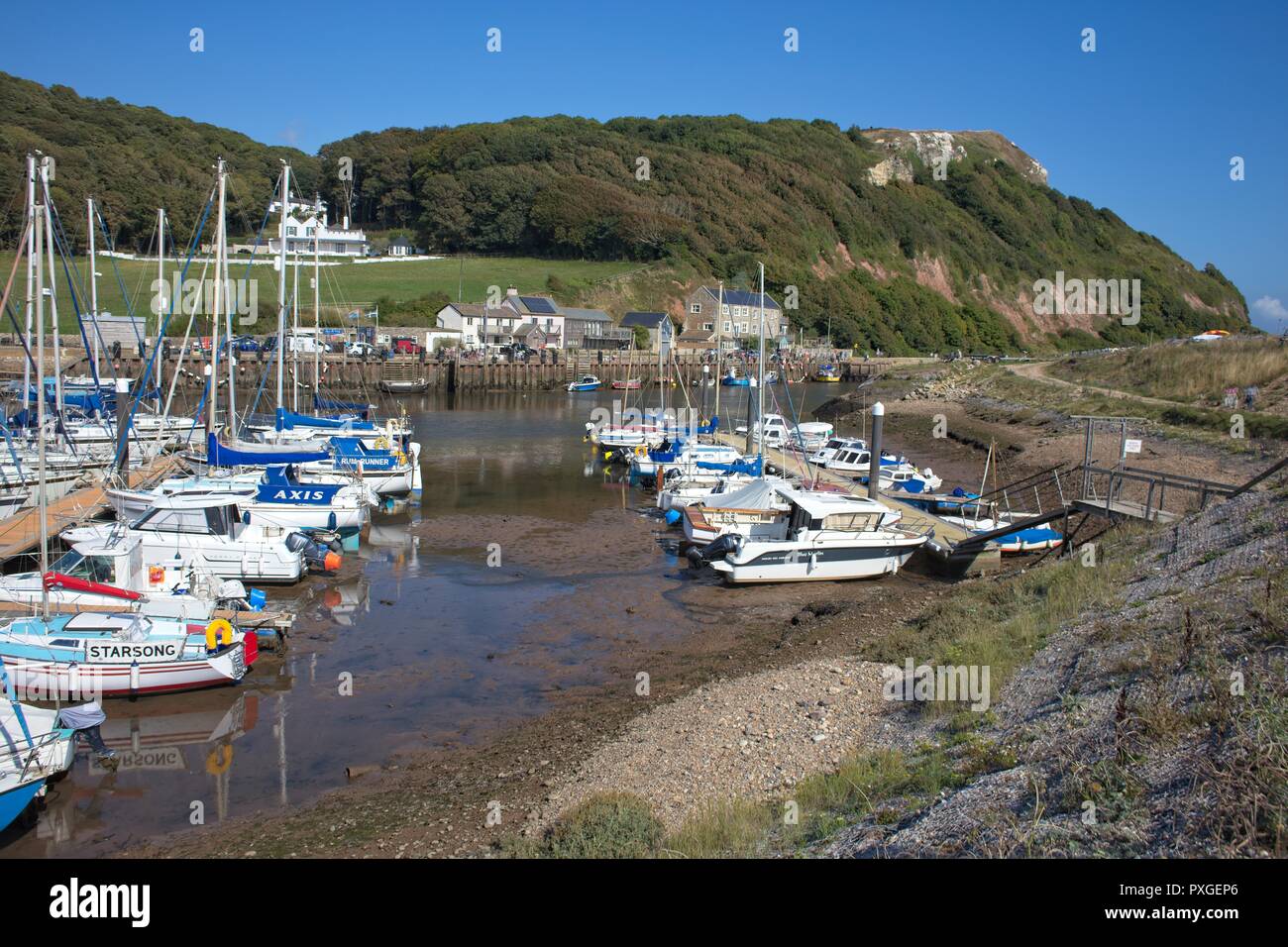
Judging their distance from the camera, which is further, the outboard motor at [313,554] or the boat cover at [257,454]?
the boat cover at [257,454]

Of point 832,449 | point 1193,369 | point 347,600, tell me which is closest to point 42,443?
point 347,600

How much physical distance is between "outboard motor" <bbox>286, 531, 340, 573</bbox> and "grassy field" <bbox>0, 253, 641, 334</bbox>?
65843 mm

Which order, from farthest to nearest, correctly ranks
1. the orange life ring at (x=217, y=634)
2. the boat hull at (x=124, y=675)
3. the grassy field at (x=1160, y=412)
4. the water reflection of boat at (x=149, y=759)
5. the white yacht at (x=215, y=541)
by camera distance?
the grassy field at (x=1160, y=412)
the white yacht at (x=215, y=541)
the orange life ring at (x=217, y=634)
the boat hull at (x=124, y=675)
the water reflection of boat at (x=149, y=759)

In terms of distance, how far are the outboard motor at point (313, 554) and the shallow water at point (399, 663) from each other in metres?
0.53

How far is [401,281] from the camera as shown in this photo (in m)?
113

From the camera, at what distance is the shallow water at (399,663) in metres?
13.4

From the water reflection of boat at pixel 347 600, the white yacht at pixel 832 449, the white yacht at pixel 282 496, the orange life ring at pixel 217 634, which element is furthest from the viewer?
the white yacht at pixel 832 449

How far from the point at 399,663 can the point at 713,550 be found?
9.77 meters

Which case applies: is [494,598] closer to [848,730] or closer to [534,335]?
[848,730]

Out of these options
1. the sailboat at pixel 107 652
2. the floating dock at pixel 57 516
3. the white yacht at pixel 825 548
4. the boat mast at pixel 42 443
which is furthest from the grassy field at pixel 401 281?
the sailboat at pixel 107 652

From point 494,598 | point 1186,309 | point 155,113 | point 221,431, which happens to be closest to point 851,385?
point 221,431

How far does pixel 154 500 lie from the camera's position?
896 inches

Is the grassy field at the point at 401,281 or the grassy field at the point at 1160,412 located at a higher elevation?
the grassy field at the point at 401,281

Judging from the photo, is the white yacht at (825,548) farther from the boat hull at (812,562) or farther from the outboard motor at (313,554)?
the outboard motor at (313,554)
